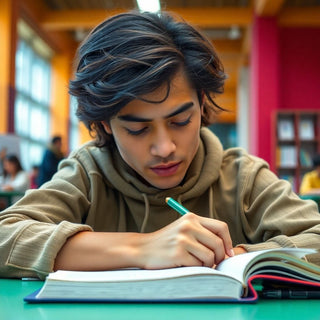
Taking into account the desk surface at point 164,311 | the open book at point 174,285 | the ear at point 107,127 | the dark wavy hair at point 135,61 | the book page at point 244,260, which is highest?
the dark wavy hair at point 135,61

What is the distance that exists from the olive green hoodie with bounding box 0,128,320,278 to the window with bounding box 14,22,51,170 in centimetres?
708

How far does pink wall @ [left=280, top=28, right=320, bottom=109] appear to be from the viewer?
24.3 ft

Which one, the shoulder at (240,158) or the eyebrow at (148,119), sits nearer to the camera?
the eyebrow at (148,119)

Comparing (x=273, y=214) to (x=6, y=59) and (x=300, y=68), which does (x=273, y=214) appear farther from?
(x=300, y=68)

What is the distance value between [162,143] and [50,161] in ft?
17.1

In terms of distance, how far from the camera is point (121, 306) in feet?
2.13

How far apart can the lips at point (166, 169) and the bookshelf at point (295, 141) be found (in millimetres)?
5891

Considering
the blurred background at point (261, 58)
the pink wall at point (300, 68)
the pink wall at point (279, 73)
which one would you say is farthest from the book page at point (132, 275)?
the pink wall at point (300, 68)

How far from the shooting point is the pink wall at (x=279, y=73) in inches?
278

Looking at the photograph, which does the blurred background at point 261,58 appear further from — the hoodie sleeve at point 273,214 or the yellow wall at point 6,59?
the hoodie sleeve at point 273,214

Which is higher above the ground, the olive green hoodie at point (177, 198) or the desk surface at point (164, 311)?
the olive green hoodie at point (177, 198)

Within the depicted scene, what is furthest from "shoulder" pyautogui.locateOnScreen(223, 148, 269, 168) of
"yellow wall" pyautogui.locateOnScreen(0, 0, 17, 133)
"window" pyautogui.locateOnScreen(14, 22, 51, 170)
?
"window" pyautogui.locateOnScreen(14, 22, 51, 170)

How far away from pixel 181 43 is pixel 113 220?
1.61 ft

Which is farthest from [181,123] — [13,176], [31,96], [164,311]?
[31,96]
